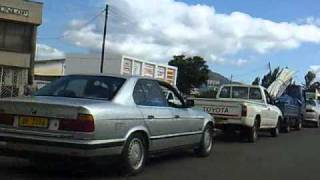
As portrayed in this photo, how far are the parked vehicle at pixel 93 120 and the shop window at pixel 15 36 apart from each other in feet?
111

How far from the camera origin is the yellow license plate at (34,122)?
28.9 ft

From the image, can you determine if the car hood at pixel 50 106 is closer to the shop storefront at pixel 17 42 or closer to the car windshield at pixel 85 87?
the car windshield at pixel 85 87

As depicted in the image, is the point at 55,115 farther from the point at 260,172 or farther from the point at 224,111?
the point at 224,111

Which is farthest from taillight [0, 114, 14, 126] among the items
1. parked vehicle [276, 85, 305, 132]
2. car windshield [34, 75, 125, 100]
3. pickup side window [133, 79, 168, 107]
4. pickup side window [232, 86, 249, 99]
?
parked vehicle [276, 85, 305, 132]

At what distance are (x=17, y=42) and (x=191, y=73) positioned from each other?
41.2 meters

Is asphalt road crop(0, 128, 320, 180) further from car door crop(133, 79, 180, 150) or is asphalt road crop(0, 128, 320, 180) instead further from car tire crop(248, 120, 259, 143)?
car tire crop(248, 120, 259, 143)

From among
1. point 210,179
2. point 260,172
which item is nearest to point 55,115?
point 210,179

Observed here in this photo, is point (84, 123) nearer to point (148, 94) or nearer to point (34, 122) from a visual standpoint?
point (34, 122)

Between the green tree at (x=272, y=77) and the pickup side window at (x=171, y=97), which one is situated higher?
the green tree at (x=272, y=77)

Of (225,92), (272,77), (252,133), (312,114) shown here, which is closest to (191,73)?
(272,77)

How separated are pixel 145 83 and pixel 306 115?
2323cm

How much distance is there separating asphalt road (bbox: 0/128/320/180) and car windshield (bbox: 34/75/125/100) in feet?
3.74

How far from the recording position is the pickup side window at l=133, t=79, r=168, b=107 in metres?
10.1

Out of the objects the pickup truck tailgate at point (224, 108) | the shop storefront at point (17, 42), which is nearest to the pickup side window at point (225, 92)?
the pickup truck tailgate at point (224, 108)
